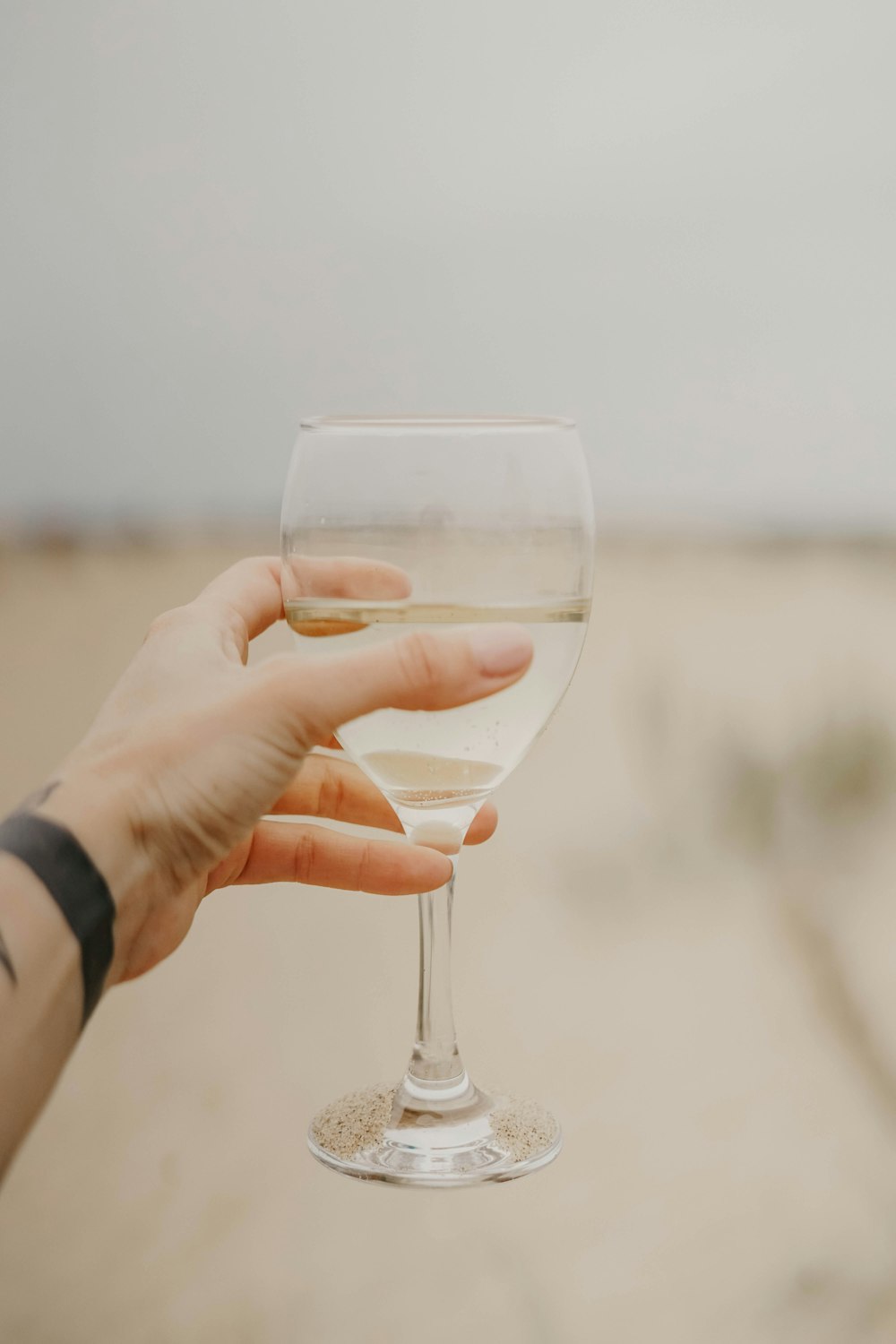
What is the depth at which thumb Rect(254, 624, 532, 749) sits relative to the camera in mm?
474

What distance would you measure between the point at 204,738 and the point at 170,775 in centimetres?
2

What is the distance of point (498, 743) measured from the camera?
54 cm

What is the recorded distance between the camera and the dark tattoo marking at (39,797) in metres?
0.51

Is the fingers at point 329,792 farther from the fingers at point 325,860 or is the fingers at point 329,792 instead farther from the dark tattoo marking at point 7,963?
the dark tattoo marking at point 7,963

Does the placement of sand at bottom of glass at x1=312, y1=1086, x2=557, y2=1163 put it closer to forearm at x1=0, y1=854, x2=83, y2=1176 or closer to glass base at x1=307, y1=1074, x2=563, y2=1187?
glass base at x1=307, y1=1074, x2=563, y2=1187

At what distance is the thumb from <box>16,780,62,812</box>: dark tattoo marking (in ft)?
0.28

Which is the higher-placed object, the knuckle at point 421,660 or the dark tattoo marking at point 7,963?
the knuckle at point 421,660

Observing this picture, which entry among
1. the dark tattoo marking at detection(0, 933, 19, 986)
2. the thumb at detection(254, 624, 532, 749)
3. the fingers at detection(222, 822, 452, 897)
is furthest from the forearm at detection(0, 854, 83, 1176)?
the fingers at detection(222, 822, 452, 897)

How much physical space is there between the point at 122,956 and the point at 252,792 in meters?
0.08

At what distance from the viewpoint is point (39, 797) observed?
514 millimetres

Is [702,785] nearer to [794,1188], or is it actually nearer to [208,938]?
[208,938]

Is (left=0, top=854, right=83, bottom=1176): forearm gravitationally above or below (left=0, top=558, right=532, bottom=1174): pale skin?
below

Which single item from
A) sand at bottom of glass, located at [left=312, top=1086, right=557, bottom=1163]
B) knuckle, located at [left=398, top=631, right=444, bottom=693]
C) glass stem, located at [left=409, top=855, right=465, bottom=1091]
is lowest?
sand at bottom of glass, located at [left=312, top=1086, right=557, bottom=1163]

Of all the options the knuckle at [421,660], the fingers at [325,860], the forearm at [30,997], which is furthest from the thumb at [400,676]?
the fingers at [325,860]
